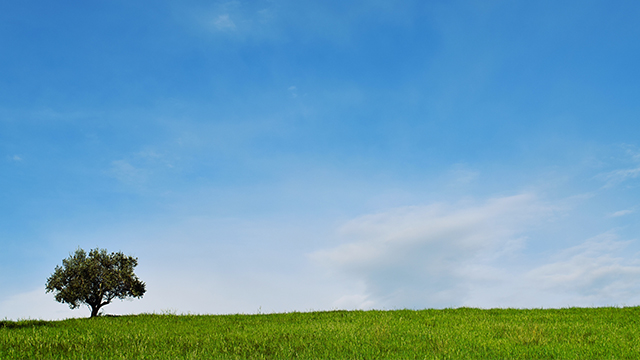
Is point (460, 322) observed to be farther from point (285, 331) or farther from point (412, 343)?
point (285, 331)

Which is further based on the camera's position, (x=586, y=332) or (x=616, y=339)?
(x=586, y=332)

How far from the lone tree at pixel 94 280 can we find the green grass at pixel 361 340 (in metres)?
20.5

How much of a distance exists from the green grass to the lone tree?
20.5 m

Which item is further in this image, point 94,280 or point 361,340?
point 94,280

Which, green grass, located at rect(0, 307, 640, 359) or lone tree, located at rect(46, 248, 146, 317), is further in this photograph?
lone tree, located at rect(46, 248, 146, 317)

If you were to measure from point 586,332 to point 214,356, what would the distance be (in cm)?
1286

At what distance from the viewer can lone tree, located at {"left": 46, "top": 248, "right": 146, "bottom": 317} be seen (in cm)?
3991

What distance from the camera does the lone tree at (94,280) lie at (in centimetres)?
3991

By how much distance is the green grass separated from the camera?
11.9 metres

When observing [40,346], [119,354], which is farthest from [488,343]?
[40,346]

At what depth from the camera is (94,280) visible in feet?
132

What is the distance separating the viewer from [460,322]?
18641mm

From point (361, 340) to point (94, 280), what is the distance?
114 feet

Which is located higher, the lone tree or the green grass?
the lone tree
